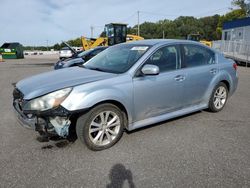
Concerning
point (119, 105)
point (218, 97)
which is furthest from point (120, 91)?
point (218, 97)

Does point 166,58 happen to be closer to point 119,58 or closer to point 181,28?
point 119,58

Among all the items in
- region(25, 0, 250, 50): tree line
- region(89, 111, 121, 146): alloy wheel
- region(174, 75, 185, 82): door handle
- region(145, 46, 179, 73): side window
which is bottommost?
region(89, 111, 121, 146): alloy wheel

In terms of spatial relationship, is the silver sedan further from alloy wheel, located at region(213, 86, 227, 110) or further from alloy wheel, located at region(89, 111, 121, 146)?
alloy wheel, located at region(213, 86, 227, 110)

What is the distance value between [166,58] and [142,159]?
6.01ft

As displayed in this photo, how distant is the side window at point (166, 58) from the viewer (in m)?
3.81

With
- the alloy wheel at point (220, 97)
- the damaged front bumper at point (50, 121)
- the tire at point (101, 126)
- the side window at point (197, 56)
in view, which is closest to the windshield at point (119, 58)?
the tire at point (101, 126)

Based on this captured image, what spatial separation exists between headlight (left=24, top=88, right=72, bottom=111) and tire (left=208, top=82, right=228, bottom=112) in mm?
3125

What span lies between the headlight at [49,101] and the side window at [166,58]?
1.53m

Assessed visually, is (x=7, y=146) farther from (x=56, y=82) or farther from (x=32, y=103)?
(x=56, y=82)

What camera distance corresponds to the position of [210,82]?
178 inches

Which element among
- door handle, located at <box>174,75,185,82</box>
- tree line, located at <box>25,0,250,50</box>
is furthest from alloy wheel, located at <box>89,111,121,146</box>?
tree line, located at <box>25,0,250,50</box>

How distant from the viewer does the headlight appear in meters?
2.96

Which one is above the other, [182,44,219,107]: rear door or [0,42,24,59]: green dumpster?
[0,42,24,59]: green dumpster

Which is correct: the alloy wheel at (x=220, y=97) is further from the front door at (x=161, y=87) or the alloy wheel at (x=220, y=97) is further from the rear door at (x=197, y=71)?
the front door at (x=161, y=87)
